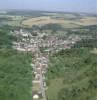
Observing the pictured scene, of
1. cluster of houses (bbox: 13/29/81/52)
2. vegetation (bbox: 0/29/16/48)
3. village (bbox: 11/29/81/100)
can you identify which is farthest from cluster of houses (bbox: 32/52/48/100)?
vegetation (bbox: 0/29/16/48)

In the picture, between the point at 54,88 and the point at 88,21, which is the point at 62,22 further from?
the point at 54,88

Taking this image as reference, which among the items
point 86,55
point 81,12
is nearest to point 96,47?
point 86,55

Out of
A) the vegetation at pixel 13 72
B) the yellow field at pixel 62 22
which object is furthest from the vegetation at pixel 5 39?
the yellow field at pixel 62 22

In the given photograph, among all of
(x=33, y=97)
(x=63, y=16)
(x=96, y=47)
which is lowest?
(x=33, y=97)

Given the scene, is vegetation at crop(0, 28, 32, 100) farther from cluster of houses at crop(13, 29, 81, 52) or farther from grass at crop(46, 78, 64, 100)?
grass at crop(46, 78, 64, 100)

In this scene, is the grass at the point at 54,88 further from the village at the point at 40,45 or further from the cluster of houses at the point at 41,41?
the cluster of houses at the point at 41,41

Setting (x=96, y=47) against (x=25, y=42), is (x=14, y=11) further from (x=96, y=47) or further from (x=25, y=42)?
(x=96, y=47)

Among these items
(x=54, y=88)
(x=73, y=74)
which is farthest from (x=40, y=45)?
(x=54, y=88)

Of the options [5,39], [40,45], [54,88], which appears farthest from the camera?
[5,39]
